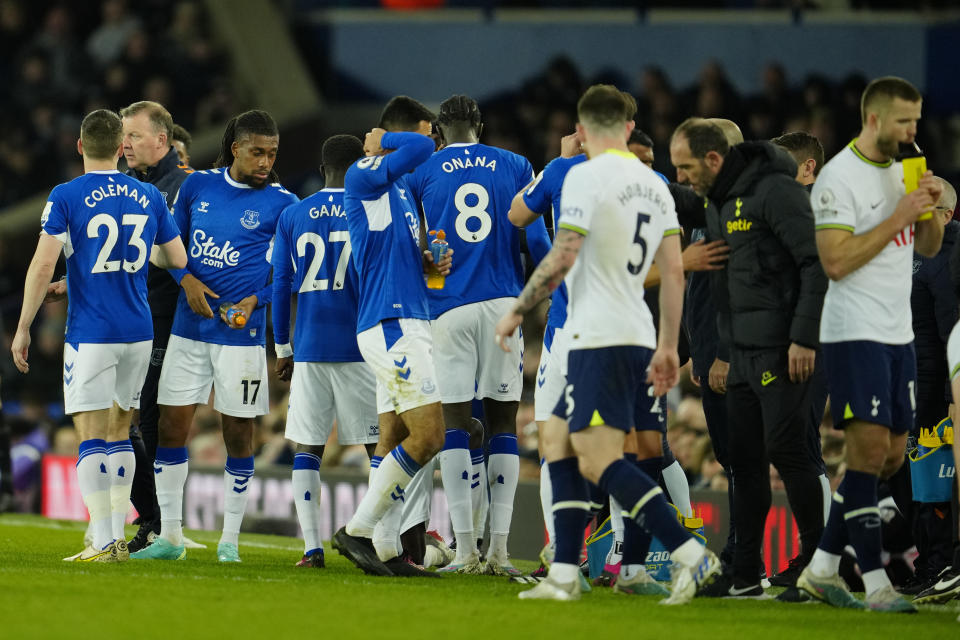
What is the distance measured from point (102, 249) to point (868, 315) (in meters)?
4.27

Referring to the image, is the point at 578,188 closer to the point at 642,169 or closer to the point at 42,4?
the point at 642,169

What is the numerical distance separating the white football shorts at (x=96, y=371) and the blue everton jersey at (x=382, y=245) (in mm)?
1443

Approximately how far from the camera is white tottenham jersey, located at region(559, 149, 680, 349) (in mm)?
6426

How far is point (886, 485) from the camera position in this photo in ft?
29.3

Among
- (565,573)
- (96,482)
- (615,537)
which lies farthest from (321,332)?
(565,573)

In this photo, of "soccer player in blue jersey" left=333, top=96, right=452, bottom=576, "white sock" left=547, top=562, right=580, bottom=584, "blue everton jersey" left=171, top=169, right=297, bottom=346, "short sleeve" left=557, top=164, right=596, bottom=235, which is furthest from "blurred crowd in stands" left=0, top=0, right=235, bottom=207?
"white sock" left=547, top=562, right=580, bottom=584

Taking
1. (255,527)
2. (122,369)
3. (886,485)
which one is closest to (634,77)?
(255,527)

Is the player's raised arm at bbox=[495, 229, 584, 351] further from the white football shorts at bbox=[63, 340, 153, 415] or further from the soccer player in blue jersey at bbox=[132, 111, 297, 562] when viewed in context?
the soccer player in blue jersey at bbox=[132, 111, 297, 562]

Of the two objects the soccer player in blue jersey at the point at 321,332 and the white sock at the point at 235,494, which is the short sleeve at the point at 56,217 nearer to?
the soccer player in blue jersey at the point at 321,332

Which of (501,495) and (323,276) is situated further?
(323,276)

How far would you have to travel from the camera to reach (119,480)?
823 centimetres

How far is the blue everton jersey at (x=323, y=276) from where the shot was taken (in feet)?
27.5

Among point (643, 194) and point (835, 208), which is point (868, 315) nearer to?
point (835, 208)

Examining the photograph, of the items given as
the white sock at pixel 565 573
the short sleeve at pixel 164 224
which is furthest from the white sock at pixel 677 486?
the short sleeve at pixel 164 224
